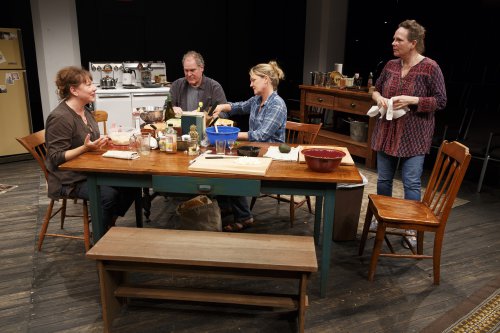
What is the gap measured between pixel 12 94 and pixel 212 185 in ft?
12.8

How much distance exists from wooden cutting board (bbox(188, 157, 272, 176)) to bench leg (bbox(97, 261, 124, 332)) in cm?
66

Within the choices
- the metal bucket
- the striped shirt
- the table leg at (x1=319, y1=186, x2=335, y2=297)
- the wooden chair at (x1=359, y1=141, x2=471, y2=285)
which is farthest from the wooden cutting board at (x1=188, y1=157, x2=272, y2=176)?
the metal bucket

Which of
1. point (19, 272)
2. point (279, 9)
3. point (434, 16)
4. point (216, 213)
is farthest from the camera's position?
point (279, 9)

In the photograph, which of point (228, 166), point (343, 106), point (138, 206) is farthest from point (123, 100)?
point (228, 166)

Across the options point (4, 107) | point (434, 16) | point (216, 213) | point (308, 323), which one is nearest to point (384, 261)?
point (308, 323)

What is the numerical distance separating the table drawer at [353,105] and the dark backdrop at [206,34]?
2084mm

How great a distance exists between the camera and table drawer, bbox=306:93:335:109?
Result: 5.41 metres

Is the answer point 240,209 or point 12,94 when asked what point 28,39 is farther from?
point 240,209

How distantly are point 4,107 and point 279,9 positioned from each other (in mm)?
4280

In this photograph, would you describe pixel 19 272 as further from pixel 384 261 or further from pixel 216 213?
pixel 384 261

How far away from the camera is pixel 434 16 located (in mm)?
5375

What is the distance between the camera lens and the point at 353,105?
5078 millimetres

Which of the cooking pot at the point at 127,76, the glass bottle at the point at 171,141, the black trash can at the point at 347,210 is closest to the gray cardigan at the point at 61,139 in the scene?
the glass bottle at the point at 171,141

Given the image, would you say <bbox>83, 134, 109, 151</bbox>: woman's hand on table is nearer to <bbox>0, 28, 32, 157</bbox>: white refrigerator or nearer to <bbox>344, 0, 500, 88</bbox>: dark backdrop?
<bbox>0, 28, 32, 157</bbox>: white refrigerator
